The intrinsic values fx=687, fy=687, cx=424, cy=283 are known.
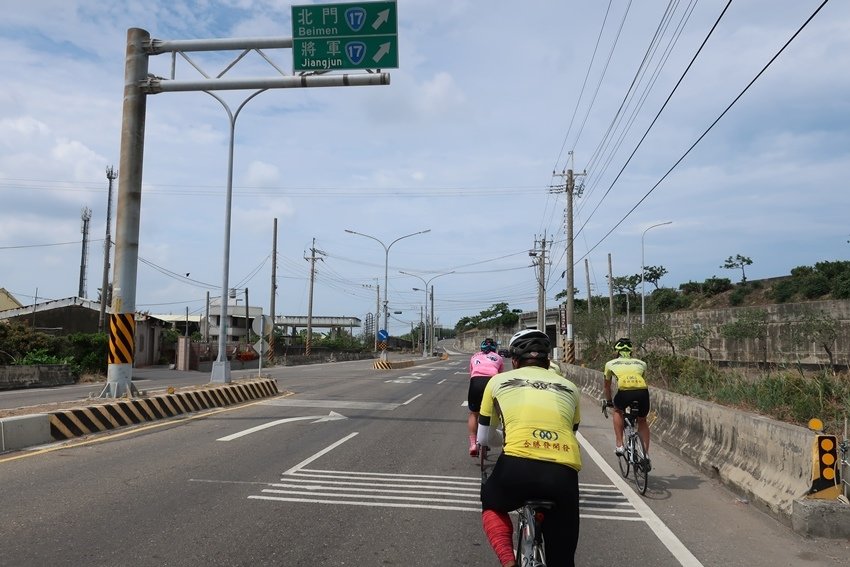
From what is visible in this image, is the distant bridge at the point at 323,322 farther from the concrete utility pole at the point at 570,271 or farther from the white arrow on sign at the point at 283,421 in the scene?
the white arrow on sign at the point at 283,421

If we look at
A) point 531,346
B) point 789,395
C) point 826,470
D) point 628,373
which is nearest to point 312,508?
point 531,346

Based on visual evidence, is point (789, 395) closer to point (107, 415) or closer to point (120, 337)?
point (107, 415)

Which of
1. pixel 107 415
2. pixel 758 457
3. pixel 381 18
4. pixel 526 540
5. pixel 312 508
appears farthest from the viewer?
pixel 381 18

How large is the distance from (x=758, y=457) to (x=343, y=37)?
9601 mm

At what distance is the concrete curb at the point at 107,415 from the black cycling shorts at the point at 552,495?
28.6 ft

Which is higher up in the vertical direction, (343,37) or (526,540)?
(343,37)

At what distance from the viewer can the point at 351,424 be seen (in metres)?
13.6

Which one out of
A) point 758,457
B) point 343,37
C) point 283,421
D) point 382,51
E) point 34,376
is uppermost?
point 343,37

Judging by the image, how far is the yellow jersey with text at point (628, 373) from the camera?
845 centimetres

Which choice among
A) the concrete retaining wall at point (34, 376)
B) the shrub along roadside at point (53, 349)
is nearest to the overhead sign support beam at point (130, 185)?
the concrete retaining wall at point (34, 376)

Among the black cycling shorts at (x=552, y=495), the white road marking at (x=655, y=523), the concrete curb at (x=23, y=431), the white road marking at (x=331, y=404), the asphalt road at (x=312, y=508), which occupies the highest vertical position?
the black cycling shorts at (x=552, y=495)

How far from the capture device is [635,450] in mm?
8141

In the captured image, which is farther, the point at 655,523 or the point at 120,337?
the point at 120,337

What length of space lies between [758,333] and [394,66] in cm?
3080
